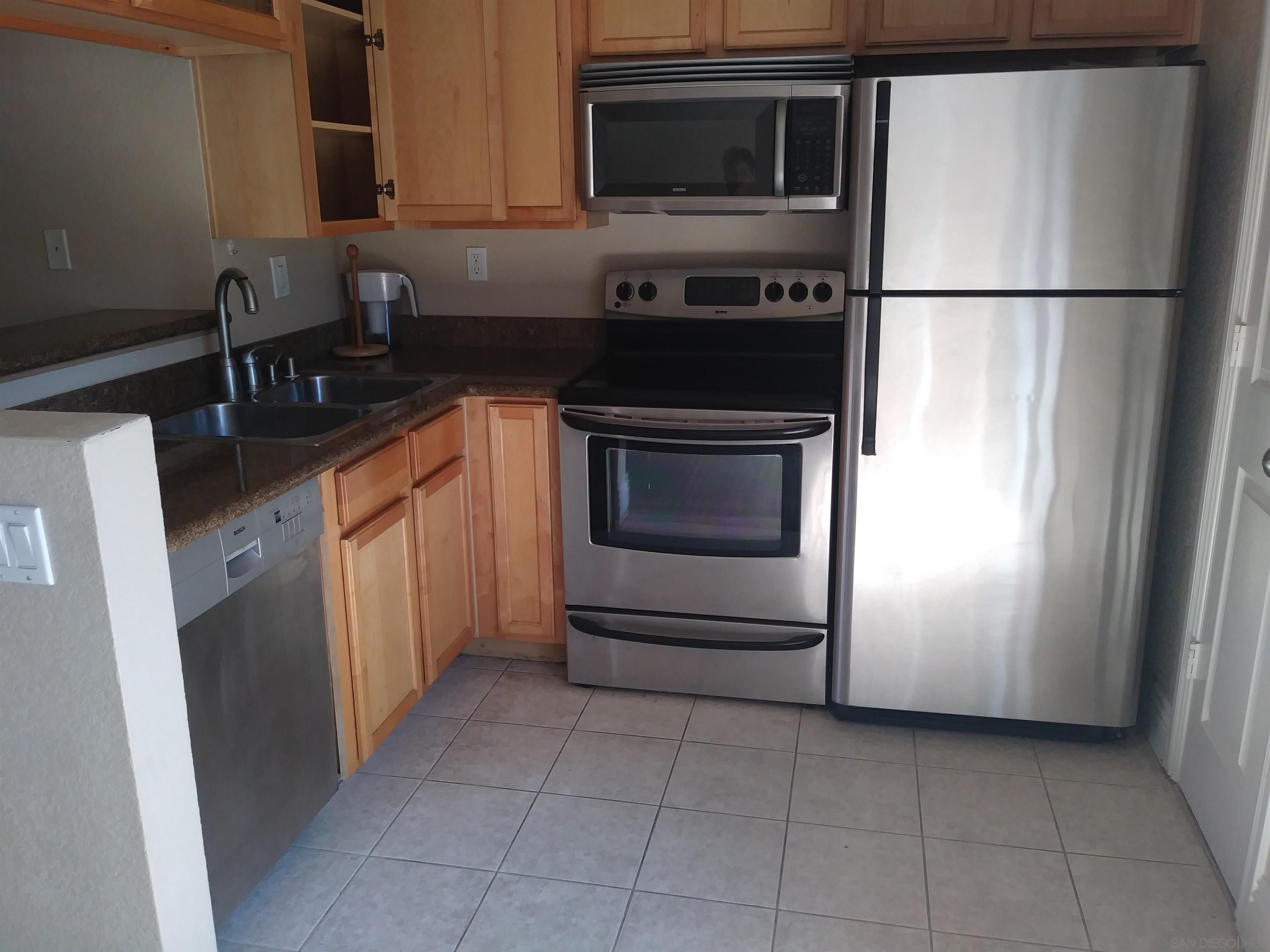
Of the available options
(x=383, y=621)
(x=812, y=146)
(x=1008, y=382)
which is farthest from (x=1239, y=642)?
(x=383, y=621)

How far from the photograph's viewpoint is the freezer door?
236 cm

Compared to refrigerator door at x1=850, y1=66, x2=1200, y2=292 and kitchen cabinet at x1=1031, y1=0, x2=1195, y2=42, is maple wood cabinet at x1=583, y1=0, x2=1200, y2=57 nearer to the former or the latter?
kitchen cabinet at x1=1031, y1=0, x2=1195, y2=42

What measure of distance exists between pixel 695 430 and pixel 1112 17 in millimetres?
1443

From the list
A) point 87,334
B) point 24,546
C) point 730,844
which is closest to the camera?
point 24,546

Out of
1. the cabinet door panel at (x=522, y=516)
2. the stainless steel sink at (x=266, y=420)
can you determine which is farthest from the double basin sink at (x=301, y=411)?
the cabinet door panel at (x=522, y=516)

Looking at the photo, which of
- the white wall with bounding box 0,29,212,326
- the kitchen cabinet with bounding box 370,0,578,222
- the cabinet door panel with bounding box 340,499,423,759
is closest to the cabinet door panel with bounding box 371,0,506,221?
the kitchen cabinet with bounding box 370,0,578,222

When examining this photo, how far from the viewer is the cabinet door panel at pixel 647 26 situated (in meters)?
2.70

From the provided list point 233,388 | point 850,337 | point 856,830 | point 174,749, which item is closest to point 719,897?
point 856,830

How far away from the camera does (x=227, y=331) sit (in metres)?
2.55

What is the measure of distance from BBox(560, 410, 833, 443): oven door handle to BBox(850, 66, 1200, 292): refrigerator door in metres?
0.41

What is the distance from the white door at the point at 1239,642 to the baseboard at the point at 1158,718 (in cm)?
18

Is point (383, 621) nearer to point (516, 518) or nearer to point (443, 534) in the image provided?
point (443, 534)

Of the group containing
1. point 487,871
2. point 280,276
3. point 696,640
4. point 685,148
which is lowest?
point 487,871

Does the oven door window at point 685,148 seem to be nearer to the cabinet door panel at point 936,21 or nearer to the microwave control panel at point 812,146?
the microwave control panel at point 812,146
